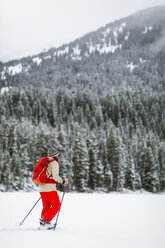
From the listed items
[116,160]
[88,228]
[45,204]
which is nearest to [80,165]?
[116,160]

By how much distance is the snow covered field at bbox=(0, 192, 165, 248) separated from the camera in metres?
3.77

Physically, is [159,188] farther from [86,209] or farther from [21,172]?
[86,209]

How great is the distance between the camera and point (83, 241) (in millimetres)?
3912

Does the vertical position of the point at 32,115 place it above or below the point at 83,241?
above

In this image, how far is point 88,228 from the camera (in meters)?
5.66

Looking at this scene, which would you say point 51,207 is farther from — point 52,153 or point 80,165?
point 80,165

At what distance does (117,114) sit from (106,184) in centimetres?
8231

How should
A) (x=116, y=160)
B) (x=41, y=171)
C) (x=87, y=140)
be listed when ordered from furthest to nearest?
1. (x=116, y=160)
2. (x=87, y=140)
3. (x=41, y=171)

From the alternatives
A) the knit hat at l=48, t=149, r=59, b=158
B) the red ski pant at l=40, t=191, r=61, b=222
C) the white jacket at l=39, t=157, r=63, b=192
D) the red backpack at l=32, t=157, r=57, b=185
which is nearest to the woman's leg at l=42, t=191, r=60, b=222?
the red ski pant at l=40, t=191, r=61, b=222

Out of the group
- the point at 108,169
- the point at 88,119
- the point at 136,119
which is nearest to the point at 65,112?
the point at 88,119

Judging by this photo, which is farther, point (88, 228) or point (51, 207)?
point (88, 228)

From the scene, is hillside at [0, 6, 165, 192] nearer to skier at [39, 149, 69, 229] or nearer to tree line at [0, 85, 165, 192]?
tree line at [0, 85, 165, 192]

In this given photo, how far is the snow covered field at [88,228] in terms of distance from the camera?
3771 mm

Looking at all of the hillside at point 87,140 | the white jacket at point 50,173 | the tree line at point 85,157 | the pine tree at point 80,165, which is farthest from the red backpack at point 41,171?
the pine tree at point 80,165
